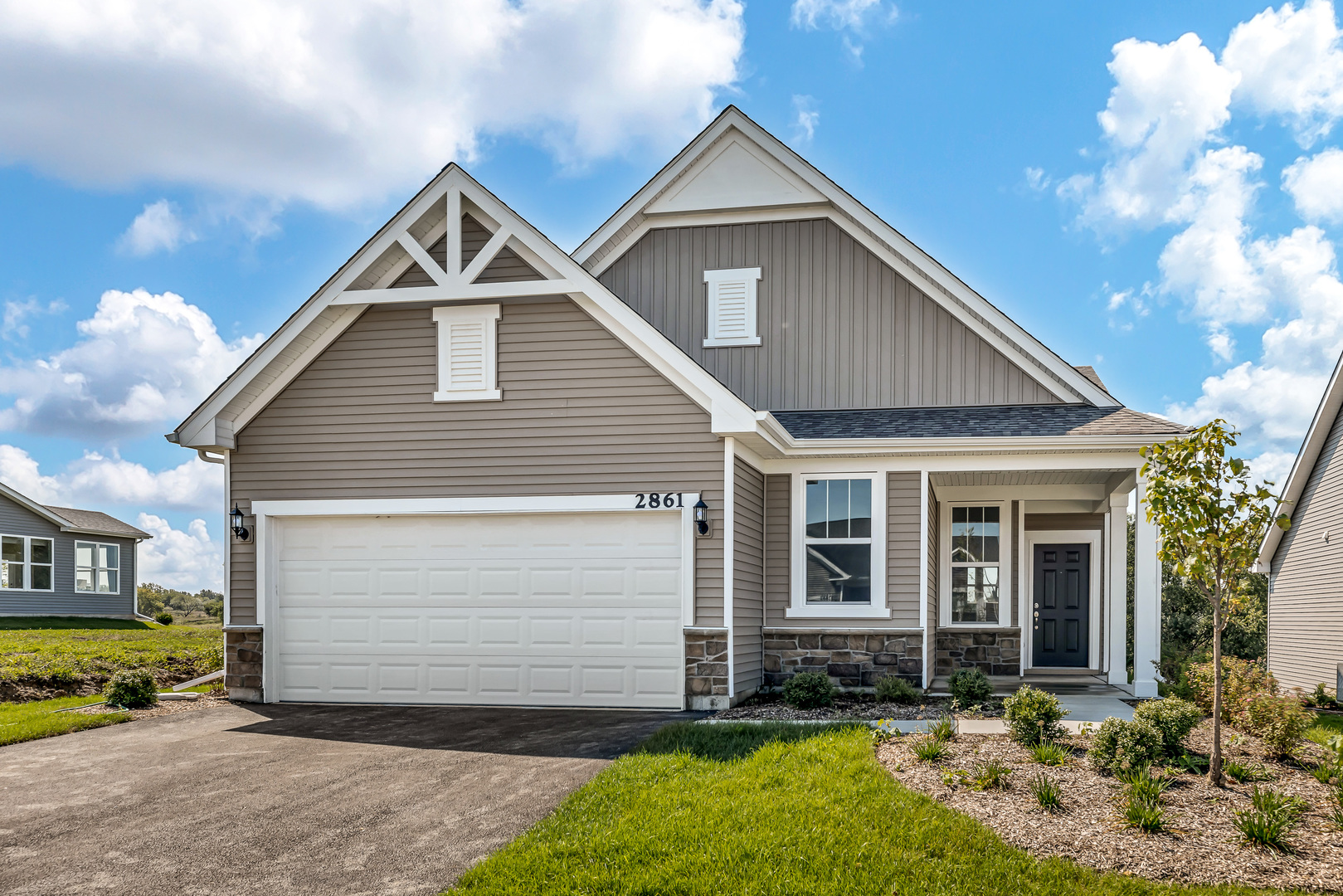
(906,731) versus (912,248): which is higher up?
(912,248)

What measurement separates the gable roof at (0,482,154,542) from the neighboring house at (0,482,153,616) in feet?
0.07

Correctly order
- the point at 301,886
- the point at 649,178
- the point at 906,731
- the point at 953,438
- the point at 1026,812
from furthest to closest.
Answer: the point at 649,178 → the point at 953,438 → the point at 906,731 → the point at 1026,812 → the point at 301,886

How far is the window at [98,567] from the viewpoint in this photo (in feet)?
99.5

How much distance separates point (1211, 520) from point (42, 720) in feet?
34.4

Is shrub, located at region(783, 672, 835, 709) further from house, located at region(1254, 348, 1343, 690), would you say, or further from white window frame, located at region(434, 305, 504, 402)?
house, located at region(1254, 348, 1343, 690)

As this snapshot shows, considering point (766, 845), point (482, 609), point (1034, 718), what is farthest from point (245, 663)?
point (1034, 718)

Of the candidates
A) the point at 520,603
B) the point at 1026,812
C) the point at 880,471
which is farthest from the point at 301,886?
the point at 880,471

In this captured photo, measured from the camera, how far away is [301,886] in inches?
200

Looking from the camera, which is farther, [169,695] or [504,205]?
[169,695]

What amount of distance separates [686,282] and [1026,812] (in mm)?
9487

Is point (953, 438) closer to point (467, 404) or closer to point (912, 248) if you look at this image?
point (912, 248)

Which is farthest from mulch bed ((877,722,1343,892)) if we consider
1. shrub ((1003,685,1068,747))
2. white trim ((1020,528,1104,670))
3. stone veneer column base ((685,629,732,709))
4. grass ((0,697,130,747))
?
white trim ((1020,528,1104,670))

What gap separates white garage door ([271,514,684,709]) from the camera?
35.9ft

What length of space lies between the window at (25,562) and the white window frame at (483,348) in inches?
892
